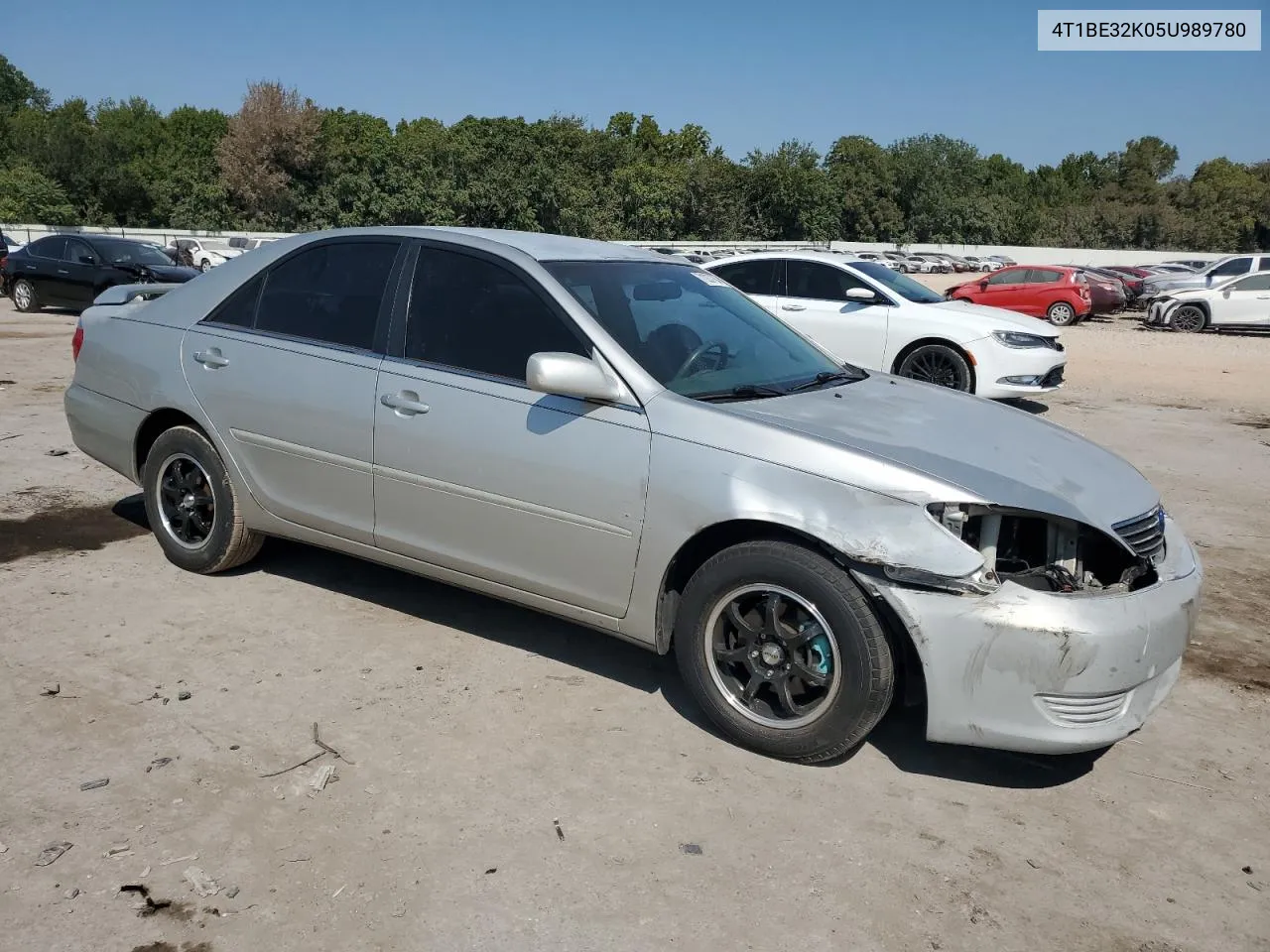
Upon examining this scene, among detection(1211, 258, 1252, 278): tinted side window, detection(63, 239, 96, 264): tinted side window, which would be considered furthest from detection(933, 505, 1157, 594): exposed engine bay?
detection(1211, 258, 1252, 278): tinted side window

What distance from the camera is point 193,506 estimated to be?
17.1 feet

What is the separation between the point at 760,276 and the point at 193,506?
8.16m

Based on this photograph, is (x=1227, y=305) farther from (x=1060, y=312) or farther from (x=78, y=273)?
(x=78, y=273)

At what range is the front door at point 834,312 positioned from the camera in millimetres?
11422

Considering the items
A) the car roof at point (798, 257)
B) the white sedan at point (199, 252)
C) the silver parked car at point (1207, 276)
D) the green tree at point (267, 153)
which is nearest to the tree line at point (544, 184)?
the green tree at point (267, 153)

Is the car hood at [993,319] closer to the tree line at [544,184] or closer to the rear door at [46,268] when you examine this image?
the rear door at [46,268]

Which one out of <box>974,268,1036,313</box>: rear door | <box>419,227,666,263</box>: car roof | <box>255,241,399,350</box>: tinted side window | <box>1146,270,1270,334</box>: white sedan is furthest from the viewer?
<box>974,268,1036,313</box>: rear door

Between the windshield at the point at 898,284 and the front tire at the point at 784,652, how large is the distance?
8.64 metres

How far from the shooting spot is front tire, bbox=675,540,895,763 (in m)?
3.43

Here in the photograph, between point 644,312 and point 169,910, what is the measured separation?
8.84ft

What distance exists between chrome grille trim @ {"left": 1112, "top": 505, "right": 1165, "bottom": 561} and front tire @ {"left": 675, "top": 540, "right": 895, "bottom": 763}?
93cm

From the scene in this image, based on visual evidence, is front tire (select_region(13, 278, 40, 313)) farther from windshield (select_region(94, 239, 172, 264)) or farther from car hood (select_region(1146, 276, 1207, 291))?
car hood (select_region(1146, 276, 1207, 291))

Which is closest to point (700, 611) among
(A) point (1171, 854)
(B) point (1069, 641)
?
(B) point (1069, 641)

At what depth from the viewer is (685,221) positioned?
7881cm
